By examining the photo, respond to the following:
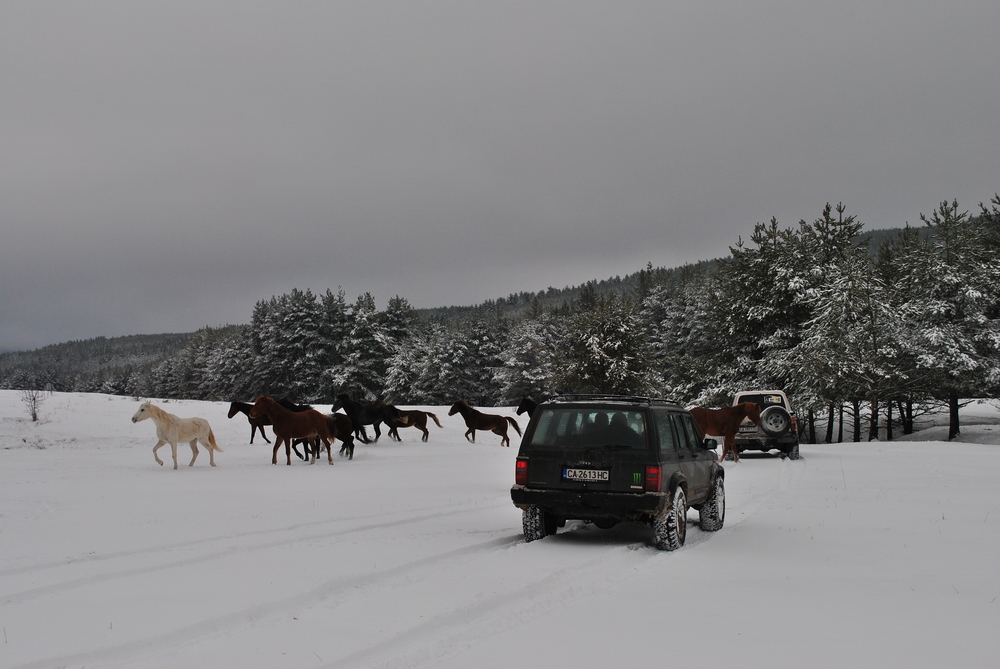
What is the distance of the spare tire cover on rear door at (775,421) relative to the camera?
2172cm

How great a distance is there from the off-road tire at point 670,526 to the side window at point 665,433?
0.49 metres

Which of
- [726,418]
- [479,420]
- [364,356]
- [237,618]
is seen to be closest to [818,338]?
[726,418]

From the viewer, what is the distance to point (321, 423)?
18406mm

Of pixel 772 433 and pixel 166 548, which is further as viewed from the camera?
pixel 772 433

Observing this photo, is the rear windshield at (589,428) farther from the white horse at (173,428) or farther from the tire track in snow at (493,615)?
the white horse at (173,428)

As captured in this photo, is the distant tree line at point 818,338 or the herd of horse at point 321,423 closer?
the herd of horse at point 321,423

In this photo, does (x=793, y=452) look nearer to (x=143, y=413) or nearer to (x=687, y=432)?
(x=687, y=432)

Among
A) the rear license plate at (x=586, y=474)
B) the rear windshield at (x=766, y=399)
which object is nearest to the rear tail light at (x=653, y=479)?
the rear license plate at (x=586, y=474)

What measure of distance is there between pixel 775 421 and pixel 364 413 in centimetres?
1289

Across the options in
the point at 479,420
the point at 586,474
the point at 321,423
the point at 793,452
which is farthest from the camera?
the point at 479,420

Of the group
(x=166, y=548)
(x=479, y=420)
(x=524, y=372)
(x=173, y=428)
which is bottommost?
(x=166, y=548)

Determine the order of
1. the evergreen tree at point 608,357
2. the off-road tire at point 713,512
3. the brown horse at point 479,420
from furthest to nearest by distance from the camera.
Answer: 1. the evergreen tree at point 608,357
2. the brown horse at point 479,420
3. the off-road tire at point 713,512

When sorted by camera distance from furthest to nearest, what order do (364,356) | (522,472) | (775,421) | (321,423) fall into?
(364,356)
(775,421)
(321,423)
(522,472)

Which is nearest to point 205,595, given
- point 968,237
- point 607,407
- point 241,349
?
point 607,407
